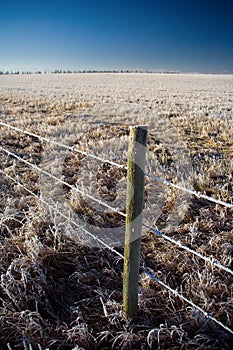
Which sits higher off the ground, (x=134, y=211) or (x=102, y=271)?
(x=134, y=211)

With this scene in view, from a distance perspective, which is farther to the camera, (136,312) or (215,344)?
(136,312)

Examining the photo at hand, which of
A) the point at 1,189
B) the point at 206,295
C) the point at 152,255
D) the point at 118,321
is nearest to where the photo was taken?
the point at 118,321

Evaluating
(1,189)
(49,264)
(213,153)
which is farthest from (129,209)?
(213,153)

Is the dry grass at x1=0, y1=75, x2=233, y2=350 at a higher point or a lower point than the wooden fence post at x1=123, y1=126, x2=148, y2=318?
lower

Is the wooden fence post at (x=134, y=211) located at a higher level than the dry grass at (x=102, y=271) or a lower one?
higher

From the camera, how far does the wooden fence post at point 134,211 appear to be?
2082 millimetres

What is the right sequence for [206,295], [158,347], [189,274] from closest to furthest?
[158,347]
[206,295]
[189,274]

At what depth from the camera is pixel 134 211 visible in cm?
223

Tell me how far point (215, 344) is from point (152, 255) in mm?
1183

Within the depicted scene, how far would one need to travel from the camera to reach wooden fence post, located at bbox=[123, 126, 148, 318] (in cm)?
208

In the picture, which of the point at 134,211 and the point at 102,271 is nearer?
the point at 134,211

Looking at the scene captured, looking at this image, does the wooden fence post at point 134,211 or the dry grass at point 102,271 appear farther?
the dry grass at point 102,271

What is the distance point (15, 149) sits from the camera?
7539 millimetres

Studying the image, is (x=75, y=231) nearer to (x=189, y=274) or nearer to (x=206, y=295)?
(x=189, y=274)
